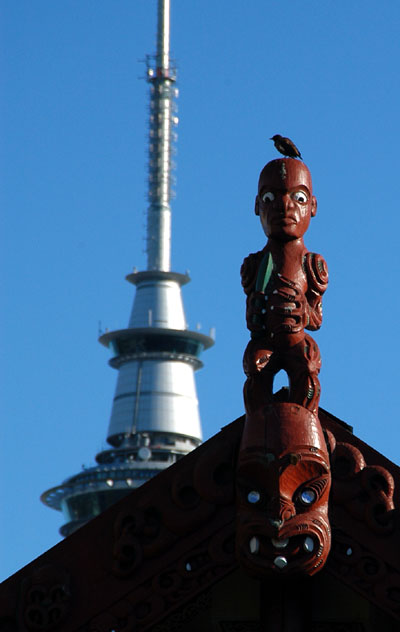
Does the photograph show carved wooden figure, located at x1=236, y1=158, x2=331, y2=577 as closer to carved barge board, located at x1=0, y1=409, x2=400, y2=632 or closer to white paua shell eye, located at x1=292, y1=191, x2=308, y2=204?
white paua shell eye, located at x1=292, y1=191, x2=308, y2=204

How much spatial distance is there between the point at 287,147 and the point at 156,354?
4908 inches

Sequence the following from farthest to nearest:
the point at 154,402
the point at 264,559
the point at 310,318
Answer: the point at 154,402
the point at 310,318
the point at 264,559

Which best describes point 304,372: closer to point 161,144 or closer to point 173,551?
point 173,551

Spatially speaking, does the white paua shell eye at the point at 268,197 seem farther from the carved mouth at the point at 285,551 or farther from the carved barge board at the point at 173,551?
the carved mouth at the point at 285,551

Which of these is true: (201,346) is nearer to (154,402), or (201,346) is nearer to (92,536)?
(154,402)

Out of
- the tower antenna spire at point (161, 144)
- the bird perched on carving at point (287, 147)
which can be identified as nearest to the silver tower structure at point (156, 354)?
the tower antenna spire at point (161, 144)

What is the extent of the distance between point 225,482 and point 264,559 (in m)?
0.95

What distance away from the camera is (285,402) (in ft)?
45.6

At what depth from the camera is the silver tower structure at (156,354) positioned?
449 feet

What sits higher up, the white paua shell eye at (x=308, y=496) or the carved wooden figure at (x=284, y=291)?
the carved wooden figure at (x=284, y=291)

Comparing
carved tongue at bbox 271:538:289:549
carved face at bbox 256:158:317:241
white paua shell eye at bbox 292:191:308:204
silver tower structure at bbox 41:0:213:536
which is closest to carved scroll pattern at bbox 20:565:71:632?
carved tongue at bbox 271:538:289:549

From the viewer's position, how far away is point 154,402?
139000 mm

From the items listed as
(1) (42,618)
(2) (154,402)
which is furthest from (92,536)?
(2) (154,402)

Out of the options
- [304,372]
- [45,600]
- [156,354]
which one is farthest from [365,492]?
[156,354]
